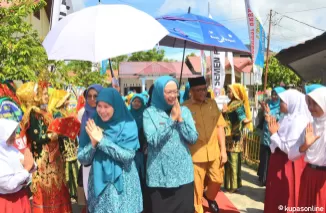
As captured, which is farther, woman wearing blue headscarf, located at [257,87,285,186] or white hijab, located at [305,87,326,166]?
woman wearing blue headscarf, located at [257,87,285,186]

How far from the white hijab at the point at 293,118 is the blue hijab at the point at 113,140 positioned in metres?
1.66

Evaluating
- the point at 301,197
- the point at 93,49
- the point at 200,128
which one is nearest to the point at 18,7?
the point at 93,49

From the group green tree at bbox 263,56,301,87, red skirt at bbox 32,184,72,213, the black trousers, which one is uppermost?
green tree at bbox 263,56,301,87

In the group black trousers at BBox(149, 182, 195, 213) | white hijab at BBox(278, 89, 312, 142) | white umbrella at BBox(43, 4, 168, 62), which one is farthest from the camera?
white hijab at BBox(278, 89, 312, 142)

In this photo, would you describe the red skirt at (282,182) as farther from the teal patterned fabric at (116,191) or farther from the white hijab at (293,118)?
the teal patterned fabric at (116,191)

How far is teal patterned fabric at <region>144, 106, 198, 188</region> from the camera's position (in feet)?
9.31

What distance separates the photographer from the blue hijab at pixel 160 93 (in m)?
2.81

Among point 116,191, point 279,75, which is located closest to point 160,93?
point 116,191

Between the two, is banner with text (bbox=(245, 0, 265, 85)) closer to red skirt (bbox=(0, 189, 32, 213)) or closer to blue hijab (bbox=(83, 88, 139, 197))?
blue hijab (bbox=(83, 88, 139, 197))

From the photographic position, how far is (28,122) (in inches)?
128

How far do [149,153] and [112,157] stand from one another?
538 mm

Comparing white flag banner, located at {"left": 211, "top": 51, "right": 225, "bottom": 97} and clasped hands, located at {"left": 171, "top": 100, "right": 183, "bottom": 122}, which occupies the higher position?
white flag banner, located at {"left": 211, "top": 51, "right": 225, "bottom": 97}

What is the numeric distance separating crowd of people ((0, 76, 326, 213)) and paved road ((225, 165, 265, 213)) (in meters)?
0.90

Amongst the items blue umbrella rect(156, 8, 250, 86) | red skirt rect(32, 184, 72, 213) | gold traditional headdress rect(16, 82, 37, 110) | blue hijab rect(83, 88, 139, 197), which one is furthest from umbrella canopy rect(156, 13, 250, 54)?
red skirt rect(32, 184, 72, 213)
